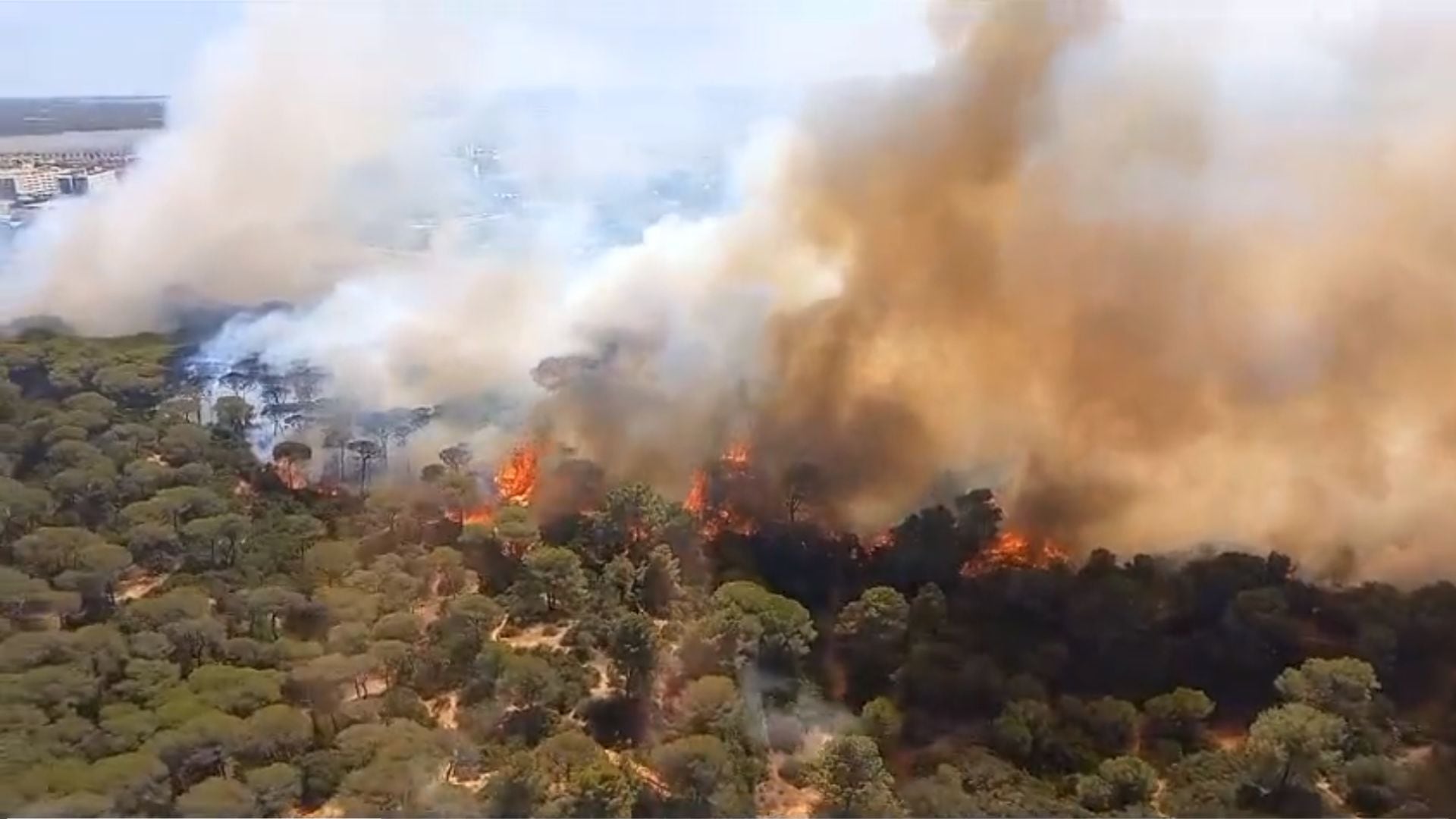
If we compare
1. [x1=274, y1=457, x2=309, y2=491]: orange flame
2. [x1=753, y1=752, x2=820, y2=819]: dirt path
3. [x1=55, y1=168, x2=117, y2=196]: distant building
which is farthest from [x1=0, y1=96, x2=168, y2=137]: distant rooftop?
[x1=753, y1=752, x2=820, y2=819]: dirt path

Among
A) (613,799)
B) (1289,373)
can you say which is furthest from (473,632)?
(1289,373)

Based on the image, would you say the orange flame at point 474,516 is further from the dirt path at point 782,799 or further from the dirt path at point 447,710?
the dirt path at point 782,799

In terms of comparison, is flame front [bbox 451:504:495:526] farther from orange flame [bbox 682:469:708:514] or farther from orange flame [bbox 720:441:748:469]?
orange flame [bbox 720:441:748:469]

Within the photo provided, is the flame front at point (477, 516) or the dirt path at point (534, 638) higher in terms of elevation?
the flame front at point (477, 516)

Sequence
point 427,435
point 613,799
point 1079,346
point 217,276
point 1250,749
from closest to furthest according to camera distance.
Answer: point 613,799, point 1250,749, point 1079,346, point 427,435, point 217,276

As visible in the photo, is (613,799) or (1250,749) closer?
(613,799)

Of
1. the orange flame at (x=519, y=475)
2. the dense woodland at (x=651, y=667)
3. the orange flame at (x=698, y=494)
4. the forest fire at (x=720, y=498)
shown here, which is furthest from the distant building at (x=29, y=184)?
the forest fire at (x=720, y=498)

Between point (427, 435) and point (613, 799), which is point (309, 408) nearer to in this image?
point (427, 435)
